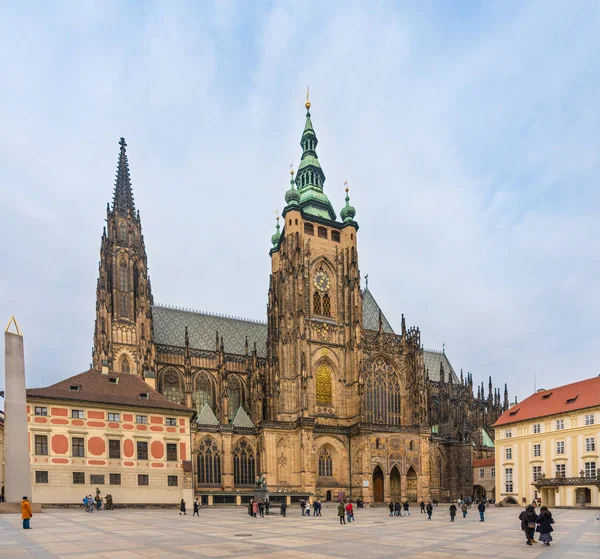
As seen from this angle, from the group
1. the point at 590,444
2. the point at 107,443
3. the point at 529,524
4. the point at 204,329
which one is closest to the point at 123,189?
the point at 204,329

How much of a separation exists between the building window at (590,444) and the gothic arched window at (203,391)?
4230cm

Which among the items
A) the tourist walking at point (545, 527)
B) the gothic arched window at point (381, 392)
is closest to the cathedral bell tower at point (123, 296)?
the gothic arched window at point (381, 392)

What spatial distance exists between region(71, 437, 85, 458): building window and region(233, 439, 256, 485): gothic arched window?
73.2ft

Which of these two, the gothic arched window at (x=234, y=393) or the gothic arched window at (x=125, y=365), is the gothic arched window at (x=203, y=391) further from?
the gothic arched window at (x=125, y=365)

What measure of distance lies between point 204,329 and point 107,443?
3463 cm

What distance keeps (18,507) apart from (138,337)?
3351cm

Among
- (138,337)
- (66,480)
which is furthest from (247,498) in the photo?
(138,337)

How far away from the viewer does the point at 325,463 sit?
64188 millimetres

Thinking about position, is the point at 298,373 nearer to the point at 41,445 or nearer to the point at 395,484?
the point at 395,484

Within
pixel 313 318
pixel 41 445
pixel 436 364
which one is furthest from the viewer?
pixel 436 364

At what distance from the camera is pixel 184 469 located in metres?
45.9

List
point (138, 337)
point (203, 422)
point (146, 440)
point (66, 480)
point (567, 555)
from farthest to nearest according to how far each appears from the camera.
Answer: point (138, 337), point (203, 422), point (146, 440), point (66, 480), point (567, 555)

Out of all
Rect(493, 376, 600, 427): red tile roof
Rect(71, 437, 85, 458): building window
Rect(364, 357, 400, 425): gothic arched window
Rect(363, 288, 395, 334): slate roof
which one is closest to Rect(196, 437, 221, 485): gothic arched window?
Rect(71, 437, 85, 458): building window

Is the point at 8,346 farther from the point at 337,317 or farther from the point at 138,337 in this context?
the point at 337,317
